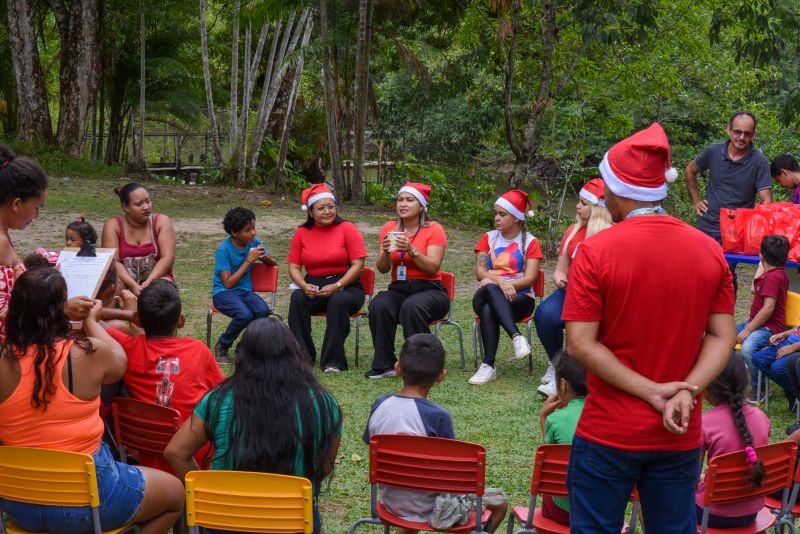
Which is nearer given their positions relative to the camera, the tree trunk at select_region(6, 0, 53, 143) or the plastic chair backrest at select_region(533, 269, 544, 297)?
the plastic chair backrest at select_region(533, 269, 544, 297)

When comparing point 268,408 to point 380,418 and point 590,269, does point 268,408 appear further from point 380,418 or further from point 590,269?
point 590,269

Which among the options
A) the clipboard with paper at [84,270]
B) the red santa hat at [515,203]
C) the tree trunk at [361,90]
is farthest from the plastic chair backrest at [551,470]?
the tree trunk at [361,90]

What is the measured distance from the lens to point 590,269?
9.46ft

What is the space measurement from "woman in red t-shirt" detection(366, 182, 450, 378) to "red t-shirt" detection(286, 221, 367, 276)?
1.05 ft

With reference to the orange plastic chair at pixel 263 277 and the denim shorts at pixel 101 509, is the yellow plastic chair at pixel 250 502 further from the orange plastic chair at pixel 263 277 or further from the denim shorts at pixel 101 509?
the orange plastic chair at pixel 263 277

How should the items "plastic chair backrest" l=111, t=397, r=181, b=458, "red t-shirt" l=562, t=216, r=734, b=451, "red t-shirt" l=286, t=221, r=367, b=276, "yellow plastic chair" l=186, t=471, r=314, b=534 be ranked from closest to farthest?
"red t-shirt" l=562, t=216, r=734, b=451 < "yellow plastic chair" l=186, t=471, r=314, b=534 < "plastic chair backrest" l=111, t=397, r=181, b=458 < "red t-shirt" l=286, t=221, r=367, b=276

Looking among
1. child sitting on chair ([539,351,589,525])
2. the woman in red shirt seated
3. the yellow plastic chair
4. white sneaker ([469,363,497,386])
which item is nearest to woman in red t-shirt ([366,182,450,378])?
white sneaker ([469,363,497,386])

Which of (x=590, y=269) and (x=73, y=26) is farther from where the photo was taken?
(x=73, y=26)

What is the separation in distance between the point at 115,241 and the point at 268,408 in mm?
4411

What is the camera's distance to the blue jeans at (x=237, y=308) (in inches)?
309

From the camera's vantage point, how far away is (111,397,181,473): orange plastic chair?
13.2 feet

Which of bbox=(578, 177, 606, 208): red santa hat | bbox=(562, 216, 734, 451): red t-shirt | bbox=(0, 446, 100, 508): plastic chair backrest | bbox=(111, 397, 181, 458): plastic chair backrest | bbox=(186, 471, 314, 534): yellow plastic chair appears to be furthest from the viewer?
bbox=(578, 177, 606, 208): red santa hat

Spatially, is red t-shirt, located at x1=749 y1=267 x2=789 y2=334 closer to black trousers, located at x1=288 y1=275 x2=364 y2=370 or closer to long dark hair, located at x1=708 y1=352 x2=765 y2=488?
long dark hair, located at x1=708 y1=352 x2=765 y2=488

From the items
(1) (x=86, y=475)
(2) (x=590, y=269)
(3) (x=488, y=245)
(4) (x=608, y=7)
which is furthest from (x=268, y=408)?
(4) (x=608, y=7)
